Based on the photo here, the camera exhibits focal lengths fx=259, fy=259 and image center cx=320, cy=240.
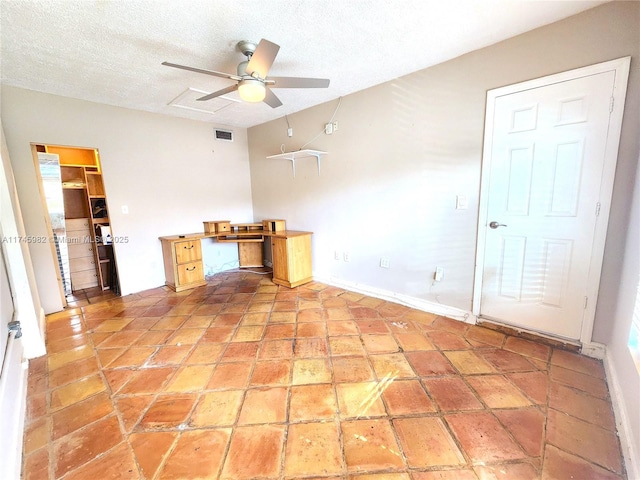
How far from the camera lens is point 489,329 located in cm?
237

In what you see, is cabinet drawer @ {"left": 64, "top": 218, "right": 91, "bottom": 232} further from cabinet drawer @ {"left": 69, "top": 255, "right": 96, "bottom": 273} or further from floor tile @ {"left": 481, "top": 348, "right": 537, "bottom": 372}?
floor tile @ {"left": 481, "top": 348, "right": 537, "bottom": 372}

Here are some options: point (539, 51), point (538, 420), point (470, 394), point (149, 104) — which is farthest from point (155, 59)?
point (538, 420)

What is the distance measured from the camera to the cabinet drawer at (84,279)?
380cm

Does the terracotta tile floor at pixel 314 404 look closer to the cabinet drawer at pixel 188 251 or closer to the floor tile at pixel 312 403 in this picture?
the floor tile at pixel 312 403

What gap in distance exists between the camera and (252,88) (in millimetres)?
1934

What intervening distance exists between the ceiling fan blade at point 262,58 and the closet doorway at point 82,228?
120 inches

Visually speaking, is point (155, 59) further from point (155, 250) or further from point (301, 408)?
point (301, 408)

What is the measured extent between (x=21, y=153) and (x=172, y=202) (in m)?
1.51

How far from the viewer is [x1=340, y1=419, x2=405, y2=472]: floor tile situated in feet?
3.98

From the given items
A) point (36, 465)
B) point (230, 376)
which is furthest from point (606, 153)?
point (36, 465)

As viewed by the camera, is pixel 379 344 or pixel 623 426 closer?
pixel 623 426

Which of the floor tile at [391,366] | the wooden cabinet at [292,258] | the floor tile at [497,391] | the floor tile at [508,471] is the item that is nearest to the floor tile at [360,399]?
the floor tile at [391,366]

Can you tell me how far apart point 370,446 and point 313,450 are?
287mm

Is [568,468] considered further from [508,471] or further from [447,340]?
[447,340]
